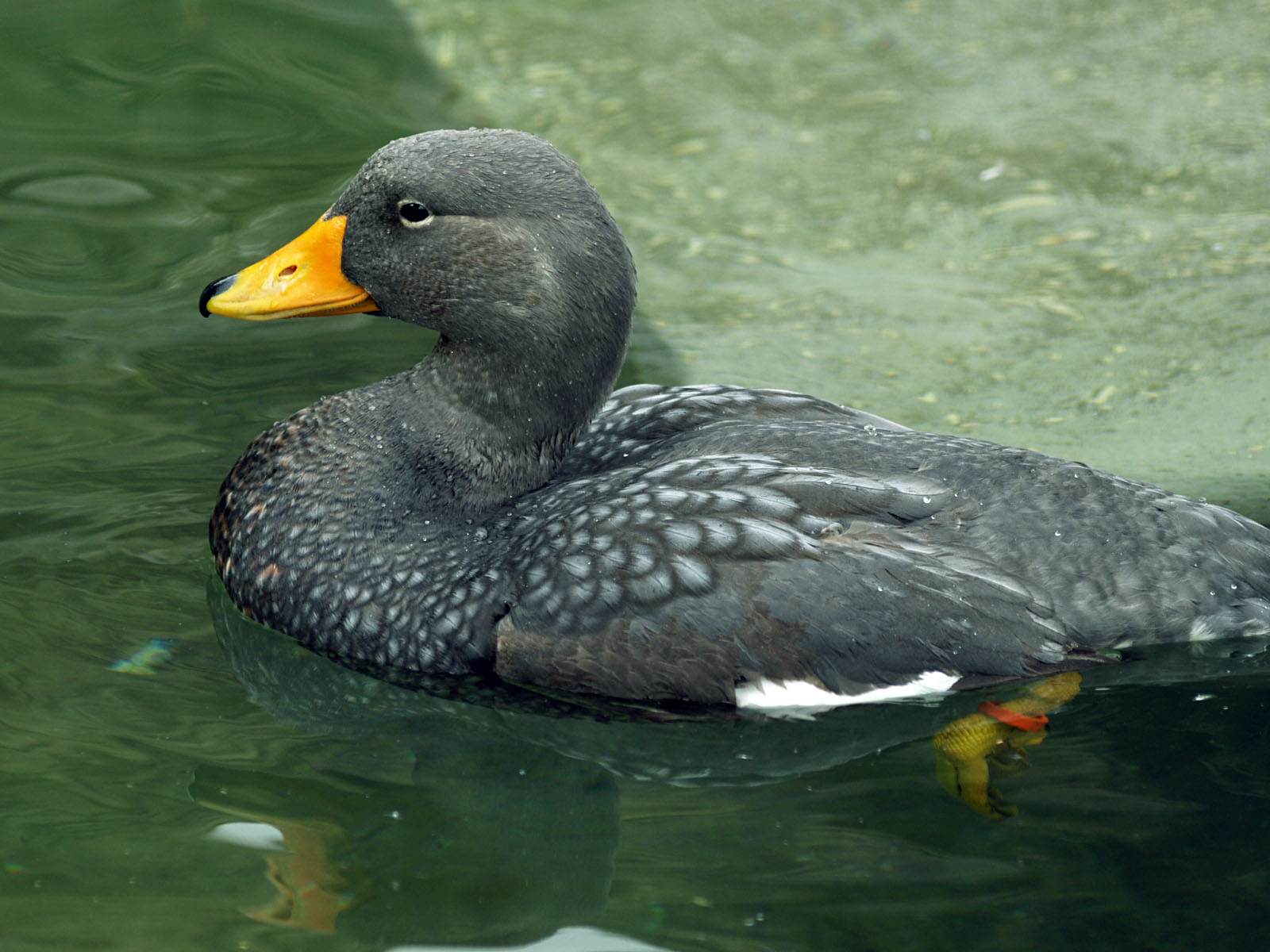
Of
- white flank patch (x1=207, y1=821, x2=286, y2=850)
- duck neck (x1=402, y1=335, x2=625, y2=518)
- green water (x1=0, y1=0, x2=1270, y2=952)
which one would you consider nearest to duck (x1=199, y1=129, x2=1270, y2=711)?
duck neck (x1=402, y1=335, x2=625, y2=518)

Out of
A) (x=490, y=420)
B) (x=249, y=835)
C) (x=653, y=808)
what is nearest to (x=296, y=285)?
(x=490, y=420)

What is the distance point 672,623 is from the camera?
3.60 m

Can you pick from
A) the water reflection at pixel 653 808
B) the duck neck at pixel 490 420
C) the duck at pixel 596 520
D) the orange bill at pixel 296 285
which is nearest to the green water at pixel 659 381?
the water reflection at pixel 653 808

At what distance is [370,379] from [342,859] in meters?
2.49

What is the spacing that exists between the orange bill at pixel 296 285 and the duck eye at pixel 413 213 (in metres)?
0.19

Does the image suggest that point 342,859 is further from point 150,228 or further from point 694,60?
point 694,60

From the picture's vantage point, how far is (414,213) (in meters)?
3.97

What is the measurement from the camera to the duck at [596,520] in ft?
11.9

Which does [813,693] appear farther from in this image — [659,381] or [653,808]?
[659,381]

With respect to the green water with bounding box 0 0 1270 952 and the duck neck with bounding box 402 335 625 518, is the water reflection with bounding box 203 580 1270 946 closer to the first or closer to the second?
the green water with bounding box 0 0 1270 952

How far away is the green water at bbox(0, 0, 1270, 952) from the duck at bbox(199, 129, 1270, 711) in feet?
0.50

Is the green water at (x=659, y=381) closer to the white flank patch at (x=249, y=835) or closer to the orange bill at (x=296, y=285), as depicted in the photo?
the white flank patch at (x=249, y=835)

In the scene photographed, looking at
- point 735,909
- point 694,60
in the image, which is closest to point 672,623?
point 735,909

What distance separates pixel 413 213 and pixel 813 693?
1.58 meters
